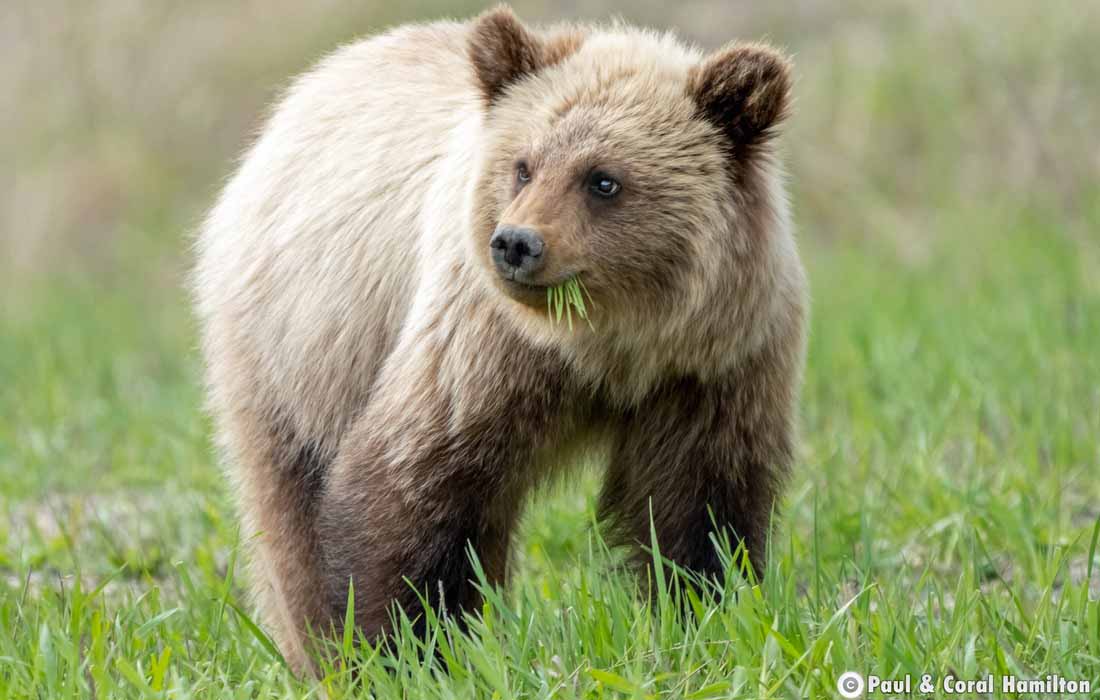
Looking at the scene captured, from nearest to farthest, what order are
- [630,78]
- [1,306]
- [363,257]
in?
[630,78] < [363,257] < [1,306]

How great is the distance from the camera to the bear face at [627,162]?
4.01m

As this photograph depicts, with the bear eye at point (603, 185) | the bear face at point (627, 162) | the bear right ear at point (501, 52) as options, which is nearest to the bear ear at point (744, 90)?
the bear face at point (627, 162)

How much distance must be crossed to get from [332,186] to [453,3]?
1075cm

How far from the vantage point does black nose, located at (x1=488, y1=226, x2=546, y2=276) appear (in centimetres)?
379

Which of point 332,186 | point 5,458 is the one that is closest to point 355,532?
point 332,186

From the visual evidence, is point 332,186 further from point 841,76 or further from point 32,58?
point 32,58

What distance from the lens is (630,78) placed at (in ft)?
13.9

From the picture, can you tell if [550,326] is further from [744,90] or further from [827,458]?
[827,458]

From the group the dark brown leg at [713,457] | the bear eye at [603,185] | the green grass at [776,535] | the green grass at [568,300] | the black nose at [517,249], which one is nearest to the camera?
the green grass at [776,535]

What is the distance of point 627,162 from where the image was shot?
13.4ft

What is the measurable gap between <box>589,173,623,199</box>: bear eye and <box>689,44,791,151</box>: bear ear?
365 millimetres

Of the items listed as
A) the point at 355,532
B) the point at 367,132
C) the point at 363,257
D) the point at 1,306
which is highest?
the point at 367,132

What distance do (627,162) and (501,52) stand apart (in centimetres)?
54

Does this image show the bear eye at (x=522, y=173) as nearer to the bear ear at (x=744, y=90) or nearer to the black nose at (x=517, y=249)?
the black nose at (x=517, y=249)
